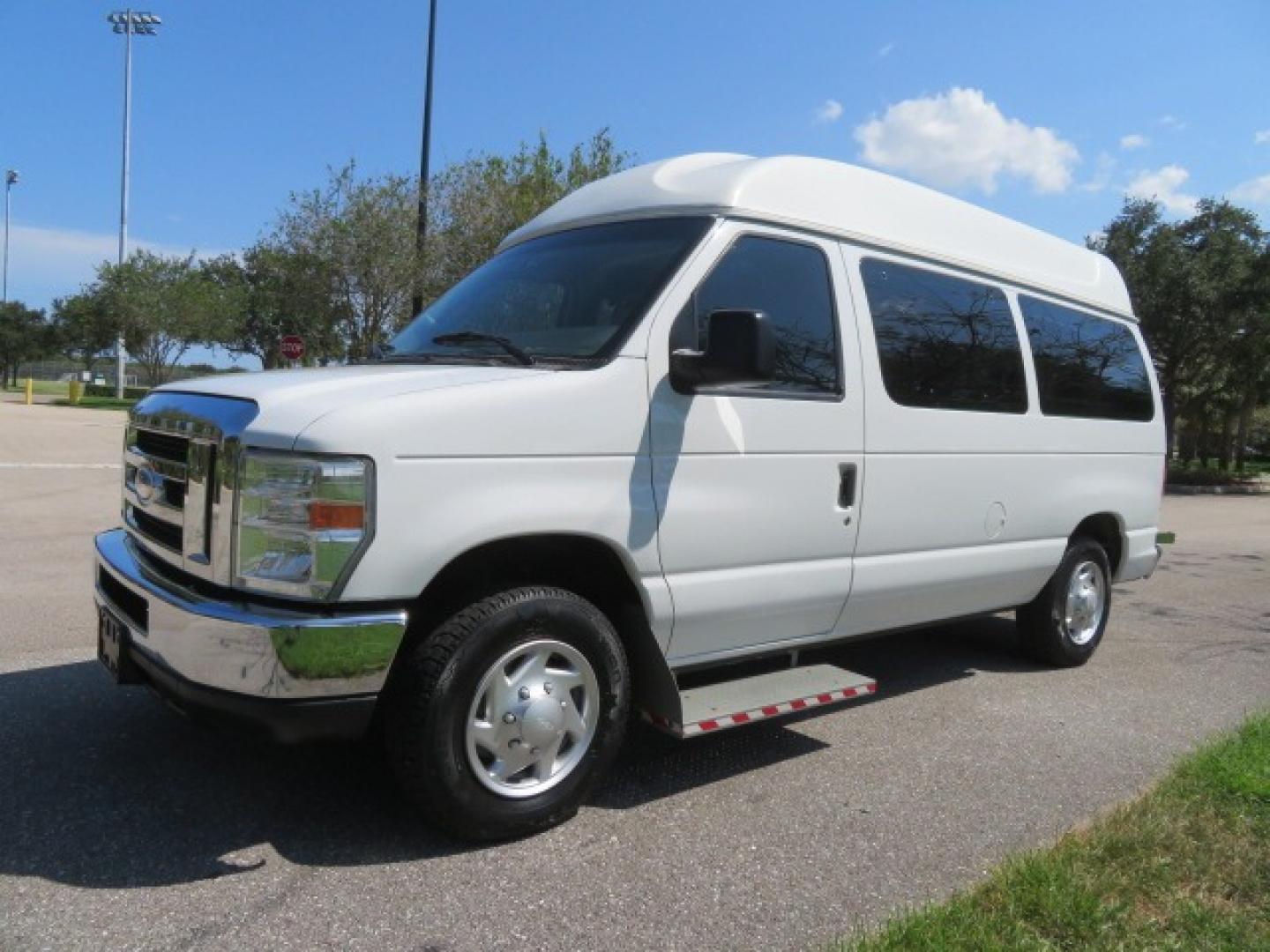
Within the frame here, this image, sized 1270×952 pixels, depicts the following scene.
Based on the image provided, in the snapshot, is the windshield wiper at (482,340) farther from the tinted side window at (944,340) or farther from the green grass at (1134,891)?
the green grass at (1134,891)

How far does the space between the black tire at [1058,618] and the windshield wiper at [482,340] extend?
145 inches

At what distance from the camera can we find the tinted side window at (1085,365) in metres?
5.38

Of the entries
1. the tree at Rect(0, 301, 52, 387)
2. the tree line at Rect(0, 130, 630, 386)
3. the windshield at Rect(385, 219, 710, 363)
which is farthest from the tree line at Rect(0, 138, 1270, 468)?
the tree at Rect(0, 301, 52, 387)

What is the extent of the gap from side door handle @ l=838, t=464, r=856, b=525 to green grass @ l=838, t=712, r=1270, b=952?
1471mm

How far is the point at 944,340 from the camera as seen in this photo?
468 cm

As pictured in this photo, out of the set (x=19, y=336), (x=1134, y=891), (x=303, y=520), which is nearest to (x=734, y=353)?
(x=303, y=520)

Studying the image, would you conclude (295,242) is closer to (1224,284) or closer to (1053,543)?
(1053,543)

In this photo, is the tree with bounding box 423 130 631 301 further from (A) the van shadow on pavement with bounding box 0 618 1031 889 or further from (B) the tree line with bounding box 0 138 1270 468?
(A) the van shadow on pavement with bounding box 0 618 1031 889

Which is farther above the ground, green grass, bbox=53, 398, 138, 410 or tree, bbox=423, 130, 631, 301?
tree, bbox=423, 130, 631, 301

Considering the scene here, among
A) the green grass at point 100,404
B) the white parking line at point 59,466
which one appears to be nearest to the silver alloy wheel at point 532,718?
the white parking line at point 59,466

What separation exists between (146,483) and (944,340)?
137 inches

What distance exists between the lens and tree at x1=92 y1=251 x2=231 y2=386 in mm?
42031

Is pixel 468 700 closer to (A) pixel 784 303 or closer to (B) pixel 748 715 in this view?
(B) pixel 748 715

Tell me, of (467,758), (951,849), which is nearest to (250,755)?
(467,758)
